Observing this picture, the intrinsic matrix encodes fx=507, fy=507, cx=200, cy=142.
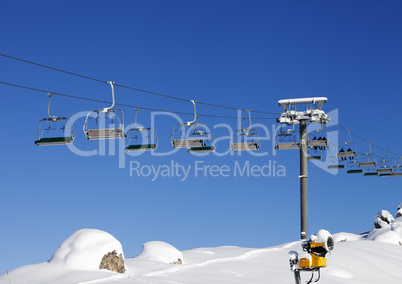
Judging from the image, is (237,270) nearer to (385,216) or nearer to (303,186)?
(303,186)

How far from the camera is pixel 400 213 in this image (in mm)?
53750

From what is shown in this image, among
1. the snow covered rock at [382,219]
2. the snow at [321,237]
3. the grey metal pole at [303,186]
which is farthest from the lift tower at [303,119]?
the snow covered rock at [382,219]

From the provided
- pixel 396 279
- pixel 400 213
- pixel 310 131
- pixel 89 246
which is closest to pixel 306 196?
pixel 310 131

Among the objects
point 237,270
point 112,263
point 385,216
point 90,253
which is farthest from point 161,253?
point 385,216

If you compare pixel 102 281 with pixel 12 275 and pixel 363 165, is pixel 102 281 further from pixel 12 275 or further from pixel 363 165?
pixel 363 165

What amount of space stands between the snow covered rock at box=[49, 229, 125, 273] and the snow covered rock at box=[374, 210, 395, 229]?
3612cm

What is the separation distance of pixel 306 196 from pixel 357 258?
542 centimetres

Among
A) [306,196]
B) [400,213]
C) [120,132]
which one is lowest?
[400,213]

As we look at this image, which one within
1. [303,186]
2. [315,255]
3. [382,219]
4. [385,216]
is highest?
[303,186]

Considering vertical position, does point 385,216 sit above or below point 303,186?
below

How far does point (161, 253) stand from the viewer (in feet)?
74.0

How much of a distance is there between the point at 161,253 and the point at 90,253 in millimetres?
5414

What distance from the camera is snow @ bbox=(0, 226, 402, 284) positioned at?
16453mm

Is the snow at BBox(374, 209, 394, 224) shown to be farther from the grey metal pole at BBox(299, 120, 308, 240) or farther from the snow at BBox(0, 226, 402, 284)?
the grey metal pole at BBox(299, 120, 308, 240)
